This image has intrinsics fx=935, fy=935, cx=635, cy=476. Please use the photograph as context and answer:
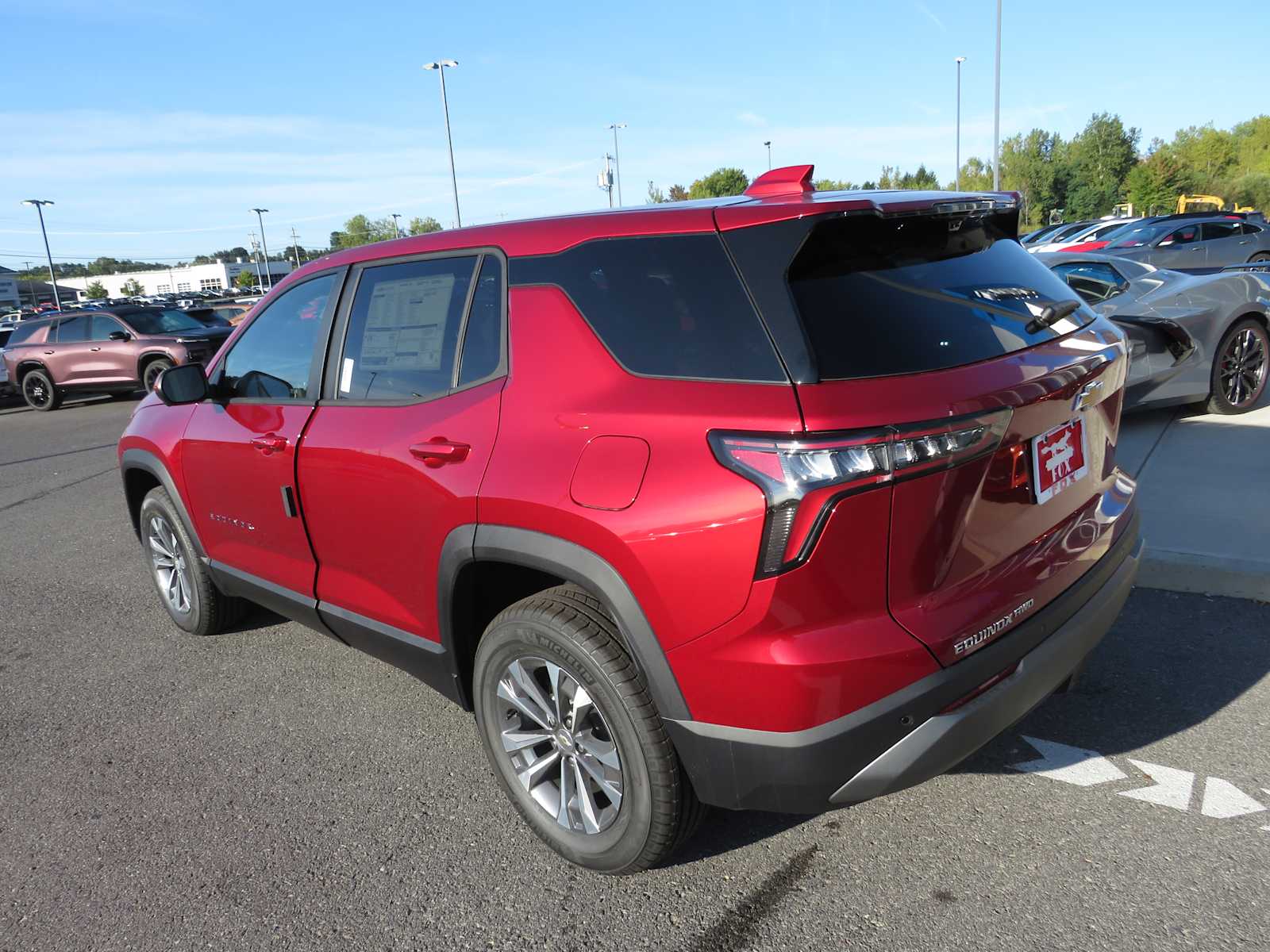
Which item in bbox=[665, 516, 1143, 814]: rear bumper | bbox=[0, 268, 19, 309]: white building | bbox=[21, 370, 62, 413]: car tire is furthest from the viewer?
bbox=[0, 268, 19, 309]: white building

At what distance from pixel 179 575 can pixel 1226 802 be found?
14.3 ft

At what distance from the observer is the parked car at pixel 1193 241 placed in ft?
59.3

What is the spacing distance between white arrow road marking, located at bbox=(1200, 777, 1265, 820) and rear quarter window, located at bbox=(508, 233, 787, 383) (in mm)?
1871

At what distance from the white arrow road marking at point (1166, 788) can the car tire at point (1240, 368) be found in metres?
5.27

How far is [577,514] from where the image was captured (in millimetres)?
2260

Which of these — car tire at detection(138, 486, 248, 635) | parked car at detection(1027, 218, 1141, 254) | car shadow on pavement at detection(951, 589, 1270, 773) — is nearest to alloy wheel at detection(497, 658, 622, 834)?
car shadow on pavement at detection(951, 589, 1270, 773)

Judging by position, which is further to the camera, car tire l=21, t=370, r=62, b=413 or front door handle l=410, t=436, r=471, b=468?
car tire l=21, t=370, r=62, b=413

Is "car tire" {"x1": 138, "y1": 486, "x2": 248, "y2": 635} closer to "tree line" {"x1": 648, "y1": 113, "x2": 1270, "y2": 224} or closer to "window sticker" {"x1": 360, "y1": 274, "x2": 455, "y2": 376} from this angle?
"window sticker" {"x1": 360, "y1": 274, "x2": 455, "y2": 376}

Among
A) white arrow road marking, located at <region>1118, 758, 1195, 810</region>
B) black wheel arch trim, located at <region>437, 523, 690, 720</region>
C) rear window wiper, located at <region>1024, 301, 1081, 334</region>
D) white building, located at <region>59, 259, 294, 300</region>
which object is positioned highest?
white building, located at <region>59, 259, 294, 300</region>

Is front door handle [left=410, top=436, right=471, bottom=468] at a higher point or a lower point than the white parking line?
higher

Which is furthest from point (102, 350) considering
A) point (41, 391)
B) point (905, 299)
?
point (905, 299)

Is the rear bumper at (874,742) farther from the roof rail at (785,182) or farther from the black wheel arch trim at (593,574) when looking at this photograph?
the roof rail at (785,182)

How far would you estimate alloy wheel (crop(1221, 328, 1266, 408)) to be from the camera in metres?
7.21

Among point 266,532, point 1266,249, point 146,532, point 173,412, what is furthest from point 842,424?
point 1266,249
